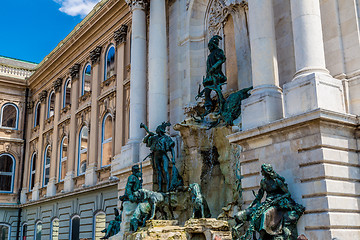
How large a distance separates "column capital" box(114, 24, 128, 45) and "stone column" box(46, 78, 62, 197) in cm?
845

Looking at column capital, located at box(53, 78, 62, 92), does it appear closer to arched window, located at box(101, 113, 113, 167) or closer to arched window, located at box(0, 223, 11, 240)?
arched window, located at box(101, 113, 113, 167)

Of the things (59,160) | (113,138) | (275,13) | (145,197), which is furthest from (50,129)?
(275,13)

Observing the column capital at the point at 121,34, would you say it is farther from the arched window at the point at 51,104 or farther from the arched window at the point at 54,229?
the arched window at the point at 54,229

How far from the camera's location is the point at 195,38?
1905cm

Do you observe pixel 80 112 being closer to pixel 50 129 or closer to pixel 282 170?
pixel 50 129

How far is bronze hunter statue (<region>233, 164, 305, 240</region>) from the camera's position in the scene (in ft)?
32.0

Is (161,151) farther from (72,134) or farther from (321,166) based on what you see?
(72,134)

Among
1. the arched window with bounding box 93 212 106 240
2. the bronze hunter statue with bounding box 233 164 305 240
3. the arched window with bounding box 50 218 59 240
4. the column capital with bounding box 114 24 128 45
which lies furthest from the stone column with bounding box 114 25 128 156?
the bronze hunter statue with bounding box 233 164 305 240

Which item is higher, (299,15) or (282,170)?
(299,15)

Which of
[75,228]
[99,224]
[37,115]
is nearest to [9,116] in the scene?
[37,115]

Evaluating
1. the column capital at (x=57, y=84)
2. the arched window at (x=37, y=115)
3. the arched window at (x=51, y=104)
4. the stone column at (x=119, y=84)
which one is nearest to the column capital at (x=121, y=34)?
the stone column at (x=119, y=84)

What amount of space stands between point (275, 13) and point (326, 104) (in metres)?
4.73

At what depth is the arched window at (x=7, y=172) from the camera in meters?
33.8

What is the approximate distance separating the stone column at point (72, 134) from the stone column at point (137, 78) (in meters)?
9.84
